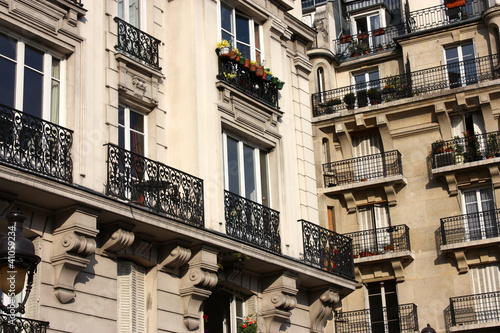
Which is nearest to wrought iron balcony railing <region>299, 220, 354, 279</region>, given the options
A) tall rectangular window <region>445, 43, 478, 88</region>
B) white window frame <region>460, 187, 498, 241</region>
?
white window frame <region>460, 187, 498, 241</region>

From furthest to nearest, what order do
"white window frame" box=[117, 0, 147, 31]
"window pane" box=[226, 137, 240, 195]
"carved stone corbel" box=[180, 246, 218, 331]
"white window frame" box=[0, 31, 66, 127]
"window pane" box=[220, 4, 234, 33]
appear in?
"window pane" box=[220, 4, 234, 33], "window pane" box=[226, 137, 240, 195], "white window frame" box=[117, 0, 147, 31], "carved stone corbel" box=[180, 246, 218, 331], "white window frame" box=[0, 31, 66, 127]

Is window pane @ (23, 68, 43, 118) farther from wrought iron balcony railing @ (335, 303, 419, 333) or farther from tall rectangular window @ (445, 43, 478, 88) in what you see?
tall rectangular window @ (445, 43, 478, 88)

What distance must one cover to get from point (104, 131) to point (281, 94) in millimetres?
5893

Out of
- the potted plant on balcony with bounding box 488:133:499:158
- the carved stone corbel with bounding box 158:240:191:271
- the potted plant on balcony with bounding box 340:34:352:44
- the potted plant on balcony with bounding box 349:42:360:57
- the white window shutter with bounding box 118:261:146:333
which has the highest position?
the potted plant on balcony with bounding box 340:34:352:44

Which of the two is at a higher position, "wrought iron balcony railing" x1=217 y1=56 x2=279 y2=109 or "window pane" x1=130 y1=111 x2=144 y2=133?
"wrought iron balcony railing" x1=217 y1=56 x2=279 y2=109

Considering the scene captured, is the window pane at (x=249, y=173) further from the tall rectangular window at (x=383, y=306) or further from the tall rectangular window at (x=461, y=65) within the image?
the tall rectangular window at (x=461, y=65)

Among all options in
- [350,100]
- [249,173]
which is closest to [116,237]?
[249,173]

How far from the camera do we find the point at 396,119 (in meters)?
31.2

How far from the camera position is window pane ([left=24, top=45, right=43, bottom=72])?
15016 mm

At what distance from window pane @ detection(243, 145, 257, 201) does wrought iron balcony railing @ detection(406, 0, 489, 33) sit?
15166mm

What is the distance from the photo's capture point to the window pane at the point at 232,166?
61.0ft

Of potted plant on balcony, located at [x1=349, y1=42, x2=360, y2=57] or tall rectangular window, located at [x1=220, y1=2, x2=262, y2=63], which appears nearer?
tall rectangular window, located at [x1=220, y1=2, x2=262, y2=63]

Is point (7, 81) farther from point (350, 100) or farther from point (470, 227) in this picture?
point (350, 100)

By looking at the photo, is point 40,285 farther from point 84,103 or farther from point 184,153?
point 184,153
